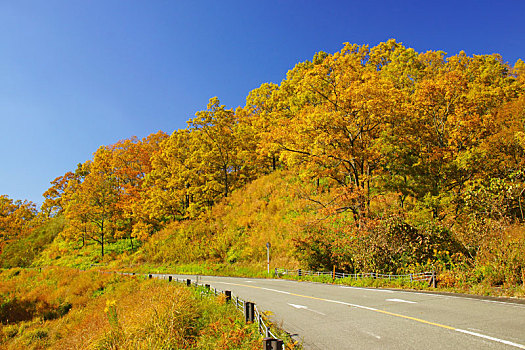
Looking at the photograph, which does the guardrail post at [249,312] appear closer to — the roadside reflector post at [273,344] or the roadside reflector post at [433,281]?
the roadside reflector post at [273,344]

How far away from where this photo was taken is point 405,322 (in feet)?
24.6

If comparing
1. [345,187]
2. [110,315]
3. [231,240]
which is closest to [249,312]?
[110,315]

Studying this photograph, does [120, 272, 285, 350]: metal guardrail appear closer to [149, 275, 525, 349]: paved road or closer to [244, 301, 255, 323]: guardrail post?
[244, 301, 255, 323]: guardrail post

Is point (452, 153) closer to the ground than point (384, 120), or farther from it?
closer to the ground

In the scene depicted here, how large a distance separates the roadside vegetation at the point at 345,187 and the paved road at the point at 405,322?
2.77m

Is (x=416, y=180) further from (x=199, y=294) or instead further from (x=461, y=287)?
(x=199, y=294)

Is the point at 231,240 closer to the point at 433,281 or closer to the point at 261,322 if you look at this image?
the point at 433,281

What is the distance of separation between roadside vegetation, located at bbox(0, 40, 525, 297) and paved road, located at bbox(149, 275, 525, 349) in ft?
9.08

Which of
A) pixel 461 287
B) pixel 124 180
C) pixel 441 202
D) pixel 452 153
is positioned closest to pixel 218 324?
pixel 461 287

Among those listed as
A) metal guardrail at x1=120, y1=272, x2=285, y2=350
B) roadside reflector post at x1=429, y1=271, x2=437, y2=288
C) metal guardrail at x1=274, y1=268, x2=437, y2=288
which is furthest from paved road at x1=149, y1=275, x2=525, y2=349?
metal guardrail at x1=274, y1=268, x2=437, y2=288

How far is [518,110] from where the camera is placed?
20.8 meters

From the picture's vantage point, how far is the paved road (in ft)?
19.4

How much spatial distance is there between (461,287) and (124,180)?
50220mm

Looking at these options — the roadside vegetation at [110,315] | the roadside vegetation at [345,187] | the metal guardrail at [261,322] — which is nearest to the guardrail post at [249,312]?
the metal guardrail at [261,322]
